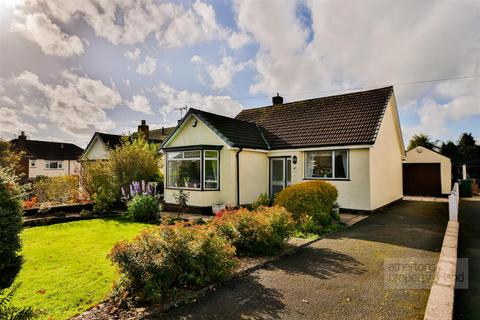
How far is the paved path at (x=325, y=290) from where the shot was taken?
393 centimetres

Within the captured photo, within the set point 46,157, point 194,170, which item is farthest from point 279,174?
point 46,157

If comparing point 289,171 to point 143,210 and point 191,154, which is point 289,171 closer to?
point 191,154

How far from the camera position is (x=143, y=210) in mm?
12336

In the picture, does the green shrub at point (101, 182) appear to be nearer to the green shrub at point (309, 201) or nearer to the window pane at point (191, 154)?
the window pane at point (191, 154)

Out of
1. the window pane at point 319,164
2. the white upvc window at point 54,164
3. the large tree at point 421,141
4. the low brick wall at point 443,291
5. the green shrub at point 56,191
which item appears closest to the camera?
the low brick wall at point 443,291

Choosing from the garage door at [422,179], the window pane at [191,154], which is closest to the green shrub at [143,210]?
the window pane at [191,154]

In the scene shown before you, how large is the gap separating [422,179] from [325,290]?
2180cm

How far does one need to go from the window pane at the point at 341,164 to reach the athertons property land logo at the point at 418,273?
694 centimetres

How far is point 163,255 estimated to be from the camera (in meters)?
4.59

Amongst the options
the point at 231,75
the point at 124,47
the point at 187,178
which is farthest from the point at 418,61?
the point at 124,47

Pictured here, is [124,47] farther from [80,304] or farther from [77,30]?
[80,304]

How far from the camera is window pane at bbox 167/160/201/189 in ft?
46.5

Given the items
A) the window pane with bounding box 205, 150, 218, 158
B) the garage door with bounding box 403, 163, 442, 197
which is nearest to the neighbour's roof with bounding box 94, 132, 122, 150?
the window pane with bounding box 205, 150, 218, 158

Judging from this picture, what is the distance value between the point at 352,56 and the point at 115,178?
46.5ft
